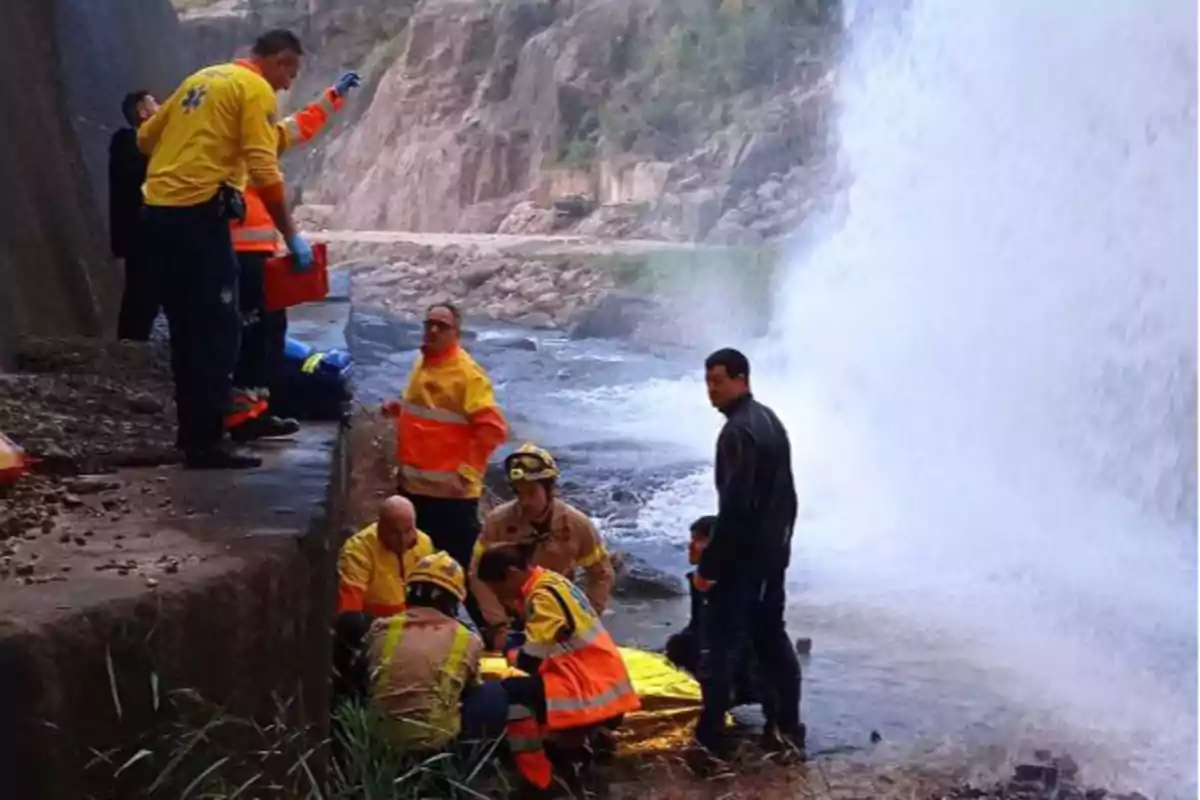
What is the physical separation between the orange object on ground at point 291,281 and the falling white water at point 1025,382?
133 inches

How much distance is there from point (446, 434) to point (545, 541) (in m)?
0.68

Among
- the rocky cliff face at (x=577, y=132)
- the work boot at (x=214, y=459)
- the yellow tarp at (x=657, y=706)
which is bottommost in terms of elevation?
the yellow tarp at (x=657, y=706)

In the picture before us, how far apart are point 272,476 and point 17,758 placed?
5.80 feet

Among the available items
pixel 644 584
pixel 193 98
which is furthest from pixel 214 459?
pixel 644 584

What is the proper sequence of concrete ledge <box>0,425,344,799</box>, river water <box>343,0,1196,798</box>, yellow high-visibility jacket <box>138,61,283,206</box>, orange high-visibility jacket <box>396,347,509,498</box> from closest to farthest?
concrete ledge <box>0,425,344,799</box>
yellow high-visibility jacket <box>138,61,283,206</box>
orange high-visibility jacket <box>396,347,509,498</box>
river water <box>343,0,1196,798</box>

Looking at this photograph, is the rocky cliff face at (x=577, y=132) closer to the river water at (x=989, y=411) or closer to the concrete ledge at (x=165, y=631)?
the river water at (x=989, y=411)

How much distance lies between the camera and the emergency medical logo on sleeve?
4.20 meters

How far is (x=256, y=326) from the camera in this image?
206 inches

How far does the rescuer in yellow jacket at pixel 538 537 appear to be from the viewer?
4.93 meters

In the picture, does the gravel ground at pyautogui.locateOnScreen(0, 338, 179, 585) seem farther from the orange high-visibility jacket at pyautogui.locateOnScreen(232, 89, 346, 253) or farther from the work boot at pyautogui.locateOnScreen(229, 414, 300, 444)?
the orange high-visibility jacket at pyautogui.locateOnScreen(232, 89, 346, 253)

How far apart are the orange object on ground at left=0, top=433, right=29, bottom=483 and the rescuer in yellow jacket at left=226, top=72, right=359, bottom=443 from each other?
2.82ft

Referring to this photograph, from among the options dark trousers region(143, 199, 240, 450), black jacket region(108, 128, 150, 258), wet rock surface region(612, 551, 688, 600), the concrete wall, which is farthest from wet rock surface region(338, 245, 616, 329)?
dark trousers region(143, 199, 240, 450)

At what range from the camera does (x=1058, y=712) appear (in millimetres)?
6148

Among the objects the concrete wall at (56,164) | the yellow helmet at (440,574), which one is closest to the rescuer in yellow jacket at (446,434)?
the yellow helmet at (440,574)
